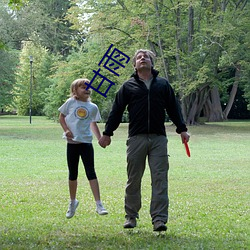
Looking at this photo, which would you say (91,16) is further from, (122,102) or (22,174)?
(122,102)

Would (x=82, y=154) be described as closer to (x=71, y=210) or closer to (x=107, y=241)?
(x=71, y=210)

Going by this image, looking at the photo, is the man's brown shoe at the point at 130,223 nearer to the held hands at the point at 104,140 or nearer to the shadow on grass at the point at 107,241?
the shadow on grass at the point at 107,241

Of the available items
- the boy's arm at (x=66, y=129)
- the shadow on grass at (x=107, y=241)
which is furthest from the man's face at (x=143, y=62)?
the shadow on grass at (x=107, y=241)

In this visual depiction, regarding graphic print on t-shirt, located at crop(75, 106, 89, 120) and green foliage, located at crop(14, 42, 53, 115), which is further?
green foliage, located at crop(14, 42, 53, 115)

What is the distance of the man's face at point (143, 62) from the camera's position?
6.24 metres

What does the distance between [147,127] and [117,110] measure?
0.40m

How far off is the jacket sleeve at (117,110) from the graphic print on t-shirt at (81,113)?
560mm

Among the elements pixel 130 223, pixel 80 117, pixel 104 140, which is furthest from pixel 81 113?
pixel 130 223

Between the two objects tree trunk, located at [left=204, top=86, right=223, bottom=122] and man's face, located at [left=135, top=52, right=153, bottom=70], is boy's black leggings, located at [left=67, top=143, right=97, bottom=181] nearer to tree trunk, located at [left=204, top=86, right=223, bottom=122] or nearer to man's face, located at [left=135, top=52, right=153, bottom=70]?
man's face, located at [left=135, top=52, right=153, bottom=70]

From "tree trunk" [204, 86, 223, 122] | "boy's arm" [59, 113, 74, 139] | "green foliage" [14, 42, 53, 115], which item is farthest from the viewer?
"green foliage" [14, 42, 53, 115]

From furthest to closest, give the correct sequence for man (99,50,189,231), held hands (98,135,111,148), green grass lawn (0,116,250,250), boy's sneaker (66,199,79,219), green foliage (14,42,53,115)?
green foliage (14,42,53,115)
boy's sneaker (66,199,79,219)
held hands (98,135,111,148)
man (99,50,189,231)
green grass lawn (0,116,250,250)

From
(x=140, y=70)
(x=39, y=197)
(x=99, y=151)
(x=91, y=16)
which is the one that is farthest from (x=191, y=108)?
(x=140, y=70)

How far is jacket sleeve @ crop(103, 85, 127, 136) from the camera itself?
20.6ft

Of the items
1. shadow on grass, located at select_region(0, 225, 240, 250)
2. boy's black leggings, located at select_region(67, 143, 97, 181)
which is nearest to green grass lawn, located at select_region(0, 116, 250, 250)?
shadow on grass, located at select_region(0, 225, 240, 250)
